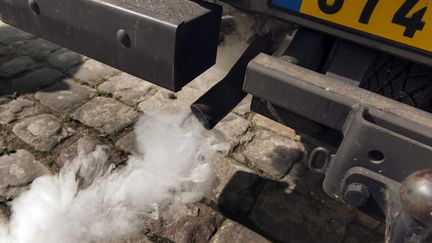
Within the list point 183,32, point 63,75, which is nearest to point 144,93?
point 63,75

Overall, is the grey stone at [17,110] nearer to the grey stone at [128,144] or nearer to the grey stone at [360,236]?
the grey stone at [128,144]

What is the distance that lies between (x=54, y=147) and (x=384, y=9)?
2089 millimetres

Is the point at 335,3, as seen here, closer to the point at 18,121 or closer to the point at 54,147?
the point at 54,147

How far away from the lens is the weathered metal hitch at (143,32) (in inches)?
57.4

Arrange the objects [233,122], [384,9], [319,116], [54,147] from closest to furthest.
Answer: [384,9]
[319,116]
[54,147]
[233,122]

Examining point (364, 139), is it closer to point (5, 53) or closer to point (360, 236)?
point (360, 236)

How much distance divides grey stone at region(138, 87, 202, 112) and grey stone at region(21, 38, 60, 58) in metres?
1.16

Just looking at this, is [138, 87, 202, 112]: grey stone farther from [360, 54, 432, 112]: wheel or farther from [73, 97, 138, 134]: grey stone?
[360, 54, 432, 112]: wheel

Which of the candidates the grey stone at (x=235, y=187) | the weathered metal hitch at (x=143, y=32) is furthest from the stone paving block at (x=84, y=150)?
the weathered metal hitch at (x=143, y=32)

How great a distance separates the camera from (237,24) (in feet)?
6.47

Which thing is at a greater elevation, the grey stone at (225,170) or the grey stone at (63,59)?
the grey stone at (225,170)

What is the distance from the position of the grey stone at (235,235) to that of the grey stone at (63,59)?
2076mm

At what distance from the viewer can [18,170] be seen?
227cm

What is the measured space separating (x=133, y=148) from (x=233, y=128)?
2.51 ft
